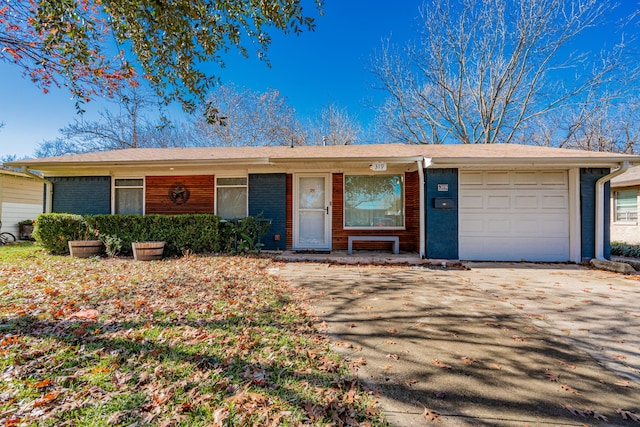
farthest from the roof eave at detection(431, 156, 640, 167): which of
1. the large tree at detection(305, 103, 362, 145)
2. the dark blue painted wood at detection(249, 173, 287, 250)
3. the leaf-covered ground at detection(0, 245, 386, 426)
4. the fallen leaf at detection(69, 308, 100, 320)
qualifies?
the large tree at detection(305, 103, 362, 145)

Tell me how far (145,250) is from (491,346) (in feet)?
23.6

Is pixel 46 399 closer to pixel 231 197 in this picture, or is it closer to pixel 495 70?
pixel 231 197

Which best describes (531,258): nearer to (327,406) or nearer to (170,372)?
(327,406)

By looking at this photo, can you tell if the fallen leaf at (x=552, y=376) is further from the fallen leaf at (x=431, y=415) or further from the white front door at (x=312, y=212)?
the white front door at (x=312, y=212)

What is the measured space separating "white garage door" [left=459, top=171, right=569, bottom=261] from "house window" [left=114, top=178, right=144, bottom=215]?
9.19 metres

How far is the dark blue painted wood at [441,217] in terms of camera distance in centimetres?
710

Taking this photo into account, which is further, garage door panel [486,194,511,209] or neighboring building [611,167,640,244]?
neighboring building [611,167,640,244]

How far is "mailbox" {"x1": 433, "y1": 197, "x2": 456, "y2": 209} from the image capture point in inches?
276

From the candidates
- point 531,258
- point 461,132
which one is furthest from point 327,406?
point 461,132

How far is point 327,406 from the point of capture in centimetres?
179

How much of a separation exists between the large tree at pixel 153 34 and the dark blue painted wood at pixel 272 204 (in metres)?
3.68

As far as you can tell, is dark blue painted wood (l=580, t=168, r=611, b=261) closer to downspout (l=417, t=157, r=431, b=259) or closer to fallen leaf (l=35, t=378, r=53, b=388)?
downspout (l=417, t=157, r=431, b=259)

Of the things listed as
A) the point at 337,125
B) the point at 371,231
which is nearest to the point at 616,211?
the point at 371,231

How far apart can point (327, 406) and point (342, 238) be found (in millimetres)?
6705
